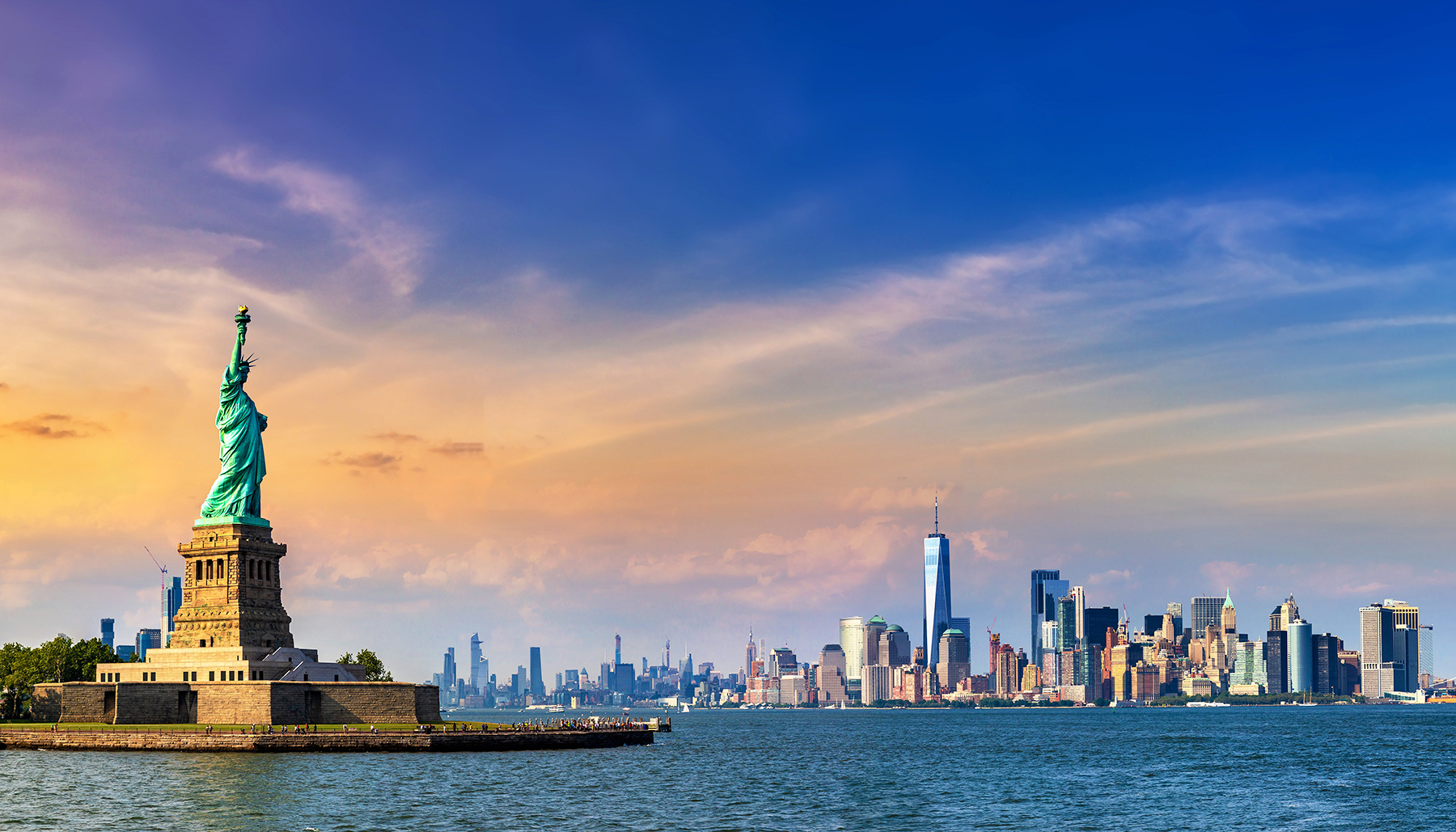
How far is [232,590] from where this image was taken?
13550 cm

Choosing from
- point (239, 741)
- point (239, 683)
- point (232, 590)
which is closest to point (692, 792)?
point (239, 741)

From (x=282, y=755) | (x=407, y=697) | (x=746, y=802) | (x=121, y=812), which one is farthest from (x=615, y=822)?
(x=407, y=697)

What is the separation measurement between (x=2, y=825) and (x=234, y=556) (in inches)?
2455

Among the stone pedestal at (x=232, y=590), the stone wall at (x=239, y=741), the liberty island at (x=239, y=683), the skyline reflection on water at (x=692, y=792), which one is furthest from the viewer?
the stone pedestal at (x=232, y=590)

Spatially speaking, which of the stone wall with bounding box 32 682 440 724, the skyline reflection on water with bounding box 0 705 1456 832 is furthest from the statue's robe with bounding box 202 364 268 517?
the skyline reflection on water with bounding box 0 705 1456 832

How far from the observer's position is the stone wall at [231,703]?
408 ft

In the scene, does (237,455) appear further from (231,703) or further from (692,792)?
(692,792)

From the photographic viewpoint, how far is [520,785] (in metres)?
99.4

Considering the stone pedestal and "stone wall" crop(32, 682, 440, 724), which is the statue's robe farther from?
"stone wall" crop(32, 682, 440, 724)

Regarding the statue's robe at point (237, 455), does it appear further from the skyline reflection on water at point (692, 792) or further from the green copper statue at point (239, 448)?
the skyline reflection on water at point (692, 792)

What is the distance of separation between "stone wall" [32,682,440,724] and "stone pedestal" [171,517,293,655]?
24.6 feet

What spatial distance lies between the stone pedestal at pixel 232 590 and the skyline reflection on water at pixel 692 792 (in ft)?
65.0

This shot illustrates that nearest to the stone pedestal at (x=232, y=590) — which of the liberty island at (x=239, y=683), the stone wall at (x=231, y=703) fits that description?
the liberty island at (x=239, y=683)

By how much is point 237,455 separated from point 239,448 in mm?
865
